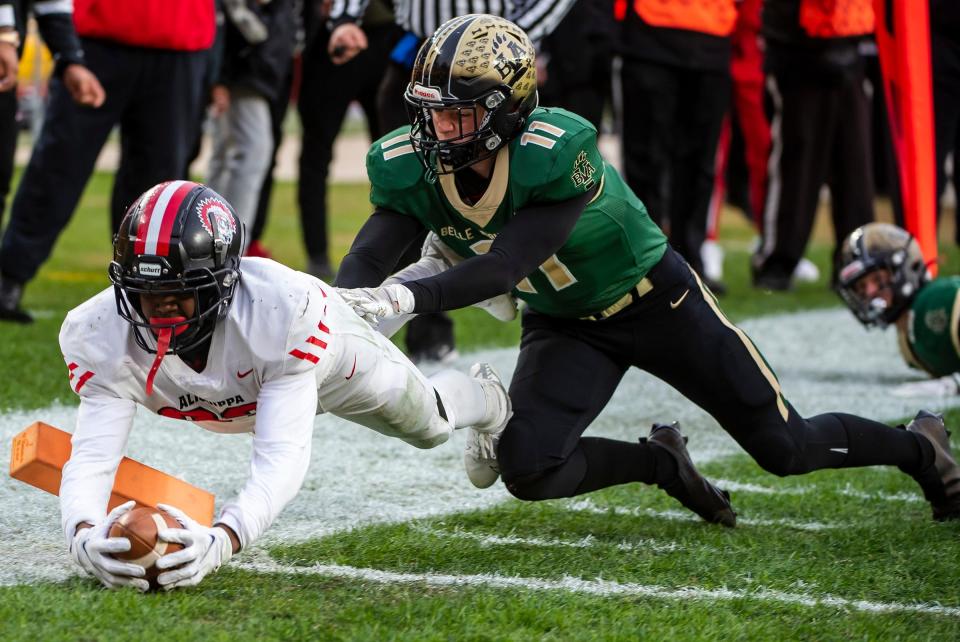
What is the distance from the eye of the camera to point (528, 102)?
355 centimetres

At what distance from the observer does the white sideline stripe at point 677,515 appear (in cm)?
389

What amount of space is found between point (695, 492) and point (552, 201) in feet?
2.98

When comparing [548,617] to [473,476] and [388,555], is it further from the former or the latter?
[473,476]

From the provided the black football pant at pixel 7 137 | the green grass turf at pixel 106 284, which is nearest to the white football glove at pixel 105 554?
the green grass turf at pixel 106 284

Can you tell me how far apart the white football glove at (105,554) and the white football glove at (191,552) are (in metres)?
0.05

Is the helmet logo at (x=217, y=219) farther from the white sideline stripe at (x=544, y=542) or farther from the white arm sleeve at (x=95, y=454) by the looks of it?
the white sideline stripe at (x=544, y=542)

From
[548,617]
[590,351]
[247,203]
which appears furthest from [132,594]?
[247,203]

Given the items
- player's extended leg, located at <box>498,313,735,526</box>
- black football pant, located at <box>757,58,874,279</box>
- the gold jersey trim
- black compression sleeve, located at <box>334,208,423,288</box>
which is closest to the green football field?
player's extended leg, located at <box>498,313,735,526</box>

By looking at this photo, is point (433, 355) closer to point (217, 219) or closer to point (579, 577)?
point (579, 577)

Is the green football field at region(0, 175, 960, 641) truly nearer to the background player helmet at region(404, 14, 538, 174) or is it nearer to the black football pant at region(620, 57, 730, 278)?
the background player helmet at region(404, 14, 538, 174)

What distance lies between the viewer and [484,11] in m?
5.98

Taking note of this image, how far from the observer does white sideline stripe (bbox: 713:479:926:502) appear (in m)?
4.25

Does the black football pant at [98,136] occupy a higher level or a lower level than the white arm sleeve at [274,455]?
lower

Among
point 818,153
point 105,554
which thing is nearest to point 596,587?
point 105,554
